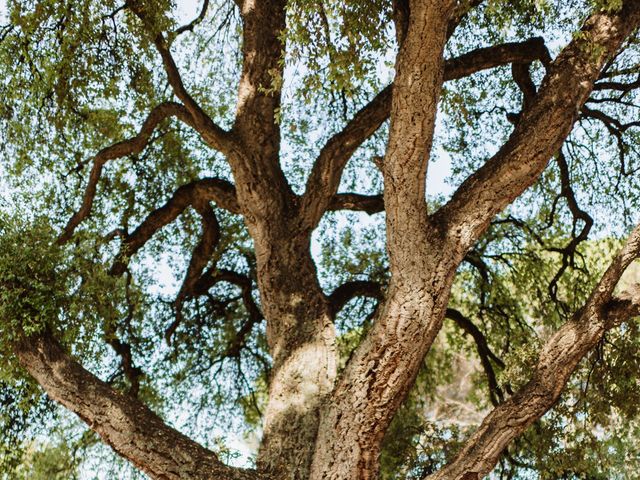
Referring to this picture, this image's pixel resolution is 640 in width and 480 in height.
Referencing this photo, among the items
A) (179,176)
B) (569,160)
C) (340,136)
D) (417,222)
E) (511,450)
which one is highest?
(569,160)

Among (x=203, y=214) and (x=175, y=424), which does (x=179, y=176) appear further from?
(x=175, y=424)

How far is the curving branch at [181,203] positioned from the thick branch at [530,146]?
290 cm

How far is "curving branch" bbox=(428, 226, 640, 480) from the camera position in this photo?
602 cm

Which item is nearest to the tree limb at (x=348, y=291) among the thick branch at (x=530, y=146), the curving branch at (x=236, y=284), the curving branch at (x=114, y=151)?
the curving branch at (x=236, y=284)

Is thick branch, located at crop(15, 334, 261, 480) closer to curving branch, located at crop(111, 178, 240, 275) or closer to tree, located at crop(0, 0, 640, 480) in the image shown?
tree, located at crop(0, 0, 640, 480)

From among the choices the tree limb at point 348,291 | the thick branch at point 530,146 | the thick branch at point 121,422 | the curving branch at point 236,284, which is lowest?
the thick branch at point 121,422

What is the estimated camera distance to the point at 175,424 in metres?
11.2

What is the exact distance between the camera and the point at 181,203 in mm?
9117

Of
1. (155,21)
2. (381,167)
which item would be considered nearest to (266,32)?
(155,21)

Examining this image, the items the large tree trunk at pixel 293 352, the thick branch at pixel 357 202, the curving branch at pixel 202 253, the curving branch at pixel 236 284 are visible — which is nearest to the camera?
the large tree trunk at pixel 293 352

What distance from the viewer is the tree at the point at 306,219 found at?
6.21 meters

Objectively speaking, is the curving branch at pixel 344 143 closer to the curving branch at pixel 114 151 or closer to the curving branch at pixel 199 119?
the curving branch at pixel 199 119

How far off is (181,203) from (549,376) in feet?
15.1

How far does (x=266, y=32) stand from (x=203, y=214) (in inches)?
87.7
